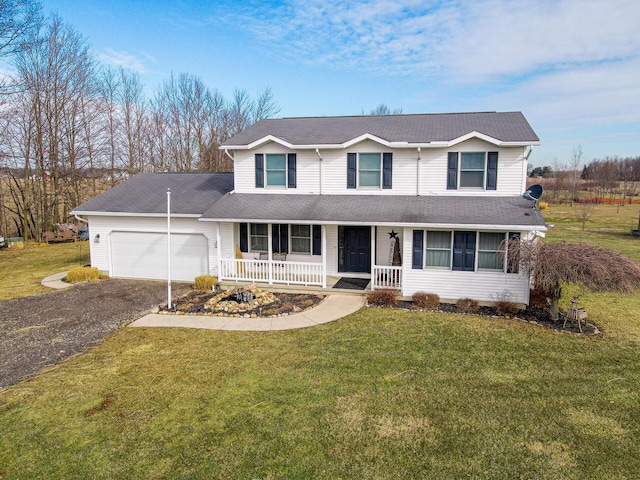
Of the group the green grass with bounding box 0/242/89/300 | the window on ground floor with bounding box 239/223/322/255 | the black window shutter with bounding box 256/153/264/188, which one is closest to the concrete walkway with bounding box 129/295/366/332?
the window on ground floor with bounding box 239/223/322/255

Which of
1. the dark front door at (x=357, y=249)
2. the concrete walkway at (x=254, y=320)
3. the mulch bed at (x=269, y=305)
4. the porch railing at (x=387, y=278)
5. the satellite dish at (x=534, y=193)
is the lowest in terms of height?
the concrete walkway at (x=254, y=320)

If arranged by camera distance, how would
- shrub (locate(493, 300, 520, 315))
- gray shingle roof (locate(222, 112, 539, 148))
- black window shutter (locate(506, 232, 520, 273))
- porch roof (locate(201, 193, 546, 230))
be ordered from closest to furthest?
shrub (locate(493, 300, 520, 315)), black window shutter (locate(506, 232, 520, 273)), porch roof (locate(201, 193, 546, 230)), gray shingle roof (locate(222, 112, 539, 148))

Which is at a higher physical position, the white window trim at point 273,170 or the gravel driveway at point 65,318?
the white window trim at point 273,170

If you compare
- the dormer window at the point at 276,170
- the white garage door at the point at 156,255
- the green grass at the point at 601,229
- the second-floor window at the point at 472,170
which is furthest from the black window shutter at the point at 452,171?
the green grass at the point at 601,229

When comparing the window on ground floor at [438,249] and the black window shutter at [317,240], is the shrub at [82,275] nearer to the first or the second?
the black window shutter at [317,240]

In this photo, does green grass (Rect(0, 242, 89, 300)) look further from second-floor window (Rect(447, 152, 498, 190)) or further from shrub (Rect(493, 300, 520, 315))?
shrub (Rect(493, 300, 520, 315))

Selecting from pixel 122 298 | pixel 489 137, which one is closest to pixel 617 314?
pixel 489 137

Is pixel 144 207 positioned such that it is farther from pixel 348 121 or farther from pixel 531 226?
pixel 531 226
